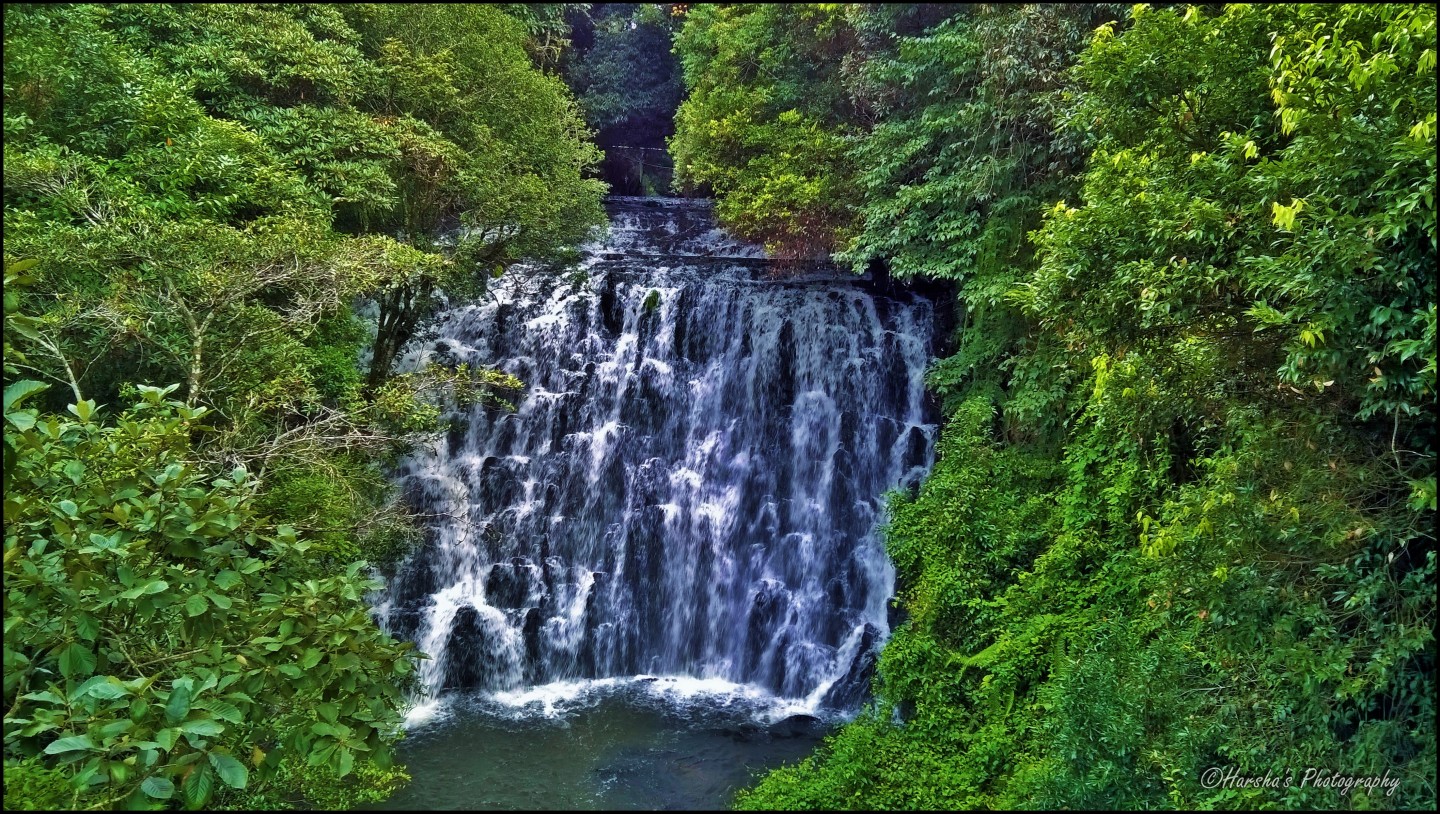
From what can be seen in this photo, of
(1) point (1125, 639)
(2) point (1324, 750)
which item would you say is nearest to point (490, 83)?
(1) point (1125, 639)

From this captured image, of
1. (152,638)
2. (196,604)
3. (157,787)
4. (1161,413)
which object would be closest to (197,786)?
(157,787)

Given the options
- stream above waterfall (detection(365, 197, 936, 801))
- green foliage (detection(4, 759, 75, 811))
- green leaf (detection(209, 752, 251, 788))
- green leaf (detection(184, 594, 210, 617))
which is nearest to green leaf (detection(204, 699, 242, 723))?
green leaf (detection(209, 752, 251, 788))

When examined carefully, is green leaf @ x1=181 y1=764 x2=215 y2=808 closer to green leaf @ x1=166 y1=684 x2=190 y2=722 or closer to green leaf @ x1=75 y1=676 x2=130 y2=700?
green leaf @ x1=166 y1=684 x2=190 y2=722

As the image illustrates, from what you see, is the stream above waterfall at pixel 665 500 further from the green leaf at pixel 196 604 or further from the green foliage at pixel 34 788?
the green leaf at pixel 196 604

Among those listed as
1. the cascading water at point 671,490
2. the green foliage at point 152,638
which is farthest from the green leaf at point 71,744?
the cascading water at point 671,490

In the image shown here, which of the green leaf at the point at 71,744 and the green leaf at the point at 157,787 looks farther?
the green leaf at the point at 157,787

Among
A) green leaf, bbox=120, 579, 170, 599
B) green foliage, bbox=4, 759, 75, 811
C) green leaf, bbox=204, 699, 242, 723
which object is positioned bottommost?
green foliage, bbox=4, 759, 75, 811

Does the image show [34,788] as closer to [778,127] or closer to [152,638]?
[152,638]
